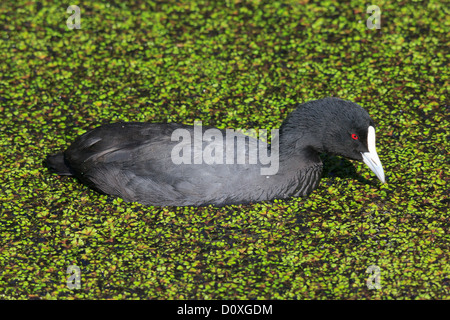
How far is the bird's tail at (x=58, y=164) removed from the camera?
6375 millimetres

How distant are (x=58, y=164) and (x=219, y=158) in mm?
1424

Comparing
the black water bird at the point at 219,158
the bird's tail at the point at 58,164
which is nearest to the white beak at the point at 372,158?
the black water bird at the point at 219,158

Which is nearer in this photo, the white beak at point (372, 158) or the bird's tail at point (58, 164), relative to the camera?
the white beak at point (372, 158)

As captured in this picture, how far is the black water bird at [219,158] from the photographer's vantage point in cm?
596

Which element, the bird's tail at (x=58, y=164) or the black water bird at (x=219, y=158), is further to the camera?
the bird's tail at (x=58, y=164)

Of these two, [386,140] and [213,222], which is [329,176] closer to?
[386,140]

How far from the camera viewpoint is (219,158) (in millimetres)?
5969

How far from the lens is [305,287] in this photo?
5398 millimetres

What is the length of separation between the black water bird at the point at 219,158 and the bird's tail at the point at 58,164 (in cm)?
17

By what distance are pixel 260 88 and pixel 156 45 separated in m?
1.33

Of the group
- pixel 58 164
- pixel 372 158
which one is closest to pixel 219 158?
pixel 372 158

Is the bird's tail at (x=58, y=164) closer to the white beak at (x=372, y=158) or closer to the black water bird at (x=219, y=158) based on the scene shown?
the black water bird at (x=219, y=158)

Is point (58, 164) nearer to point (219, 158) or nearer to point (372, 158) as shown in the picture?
point (219, 158)

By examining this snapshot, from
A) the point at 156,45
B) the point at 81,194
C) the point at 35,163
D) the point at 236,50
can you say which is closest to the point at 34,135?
the point at 35,163
